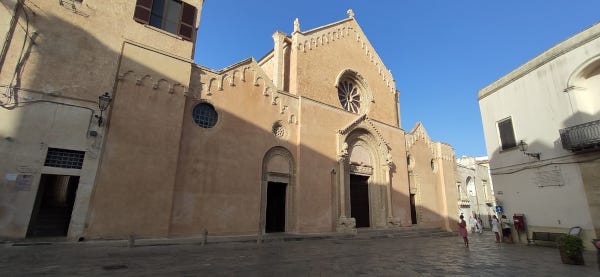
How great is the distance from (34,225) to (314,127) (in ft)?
44.1

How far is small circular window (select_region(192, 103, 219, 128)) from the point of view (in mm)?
13781

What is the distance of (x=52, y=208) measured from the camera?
43.6ft

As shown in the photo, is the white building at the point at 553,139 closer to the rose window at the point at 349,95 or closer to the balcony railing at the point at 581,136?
the balcony railing at the point at 581,136

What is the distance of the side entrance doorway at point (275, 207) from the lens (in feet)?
52.1

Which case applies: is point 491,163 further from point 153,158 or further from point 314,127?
point 153,158

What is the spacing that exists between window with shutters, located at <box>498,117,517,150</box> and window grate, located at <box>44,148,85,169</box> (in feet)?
65.3

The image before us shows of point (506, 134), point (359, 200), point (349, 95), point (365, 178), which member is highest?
point (349, 95)

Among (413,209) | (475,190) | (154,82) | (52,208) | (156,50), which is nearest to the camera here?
(154,82)

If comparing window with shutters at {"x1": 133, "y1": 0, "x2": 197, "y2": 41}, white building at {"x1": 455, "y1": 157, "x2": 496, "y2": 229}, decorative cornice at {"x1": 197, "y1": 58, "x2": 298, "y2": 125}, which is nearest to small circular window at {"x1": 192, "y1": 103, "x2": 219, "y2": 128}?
decorative cornice at {"x1": 197, "y1": 58, "x2": 298, "y2": 125}

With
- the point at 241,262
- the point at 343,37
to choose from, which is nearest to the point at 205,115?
Answer: the point at 241,262

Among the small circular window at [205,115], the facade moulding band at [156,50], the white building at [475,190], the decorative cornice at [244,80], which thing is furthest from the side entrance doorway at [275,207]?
the white building at [475,190]

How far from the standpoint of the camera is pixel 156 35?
12977 millimetres

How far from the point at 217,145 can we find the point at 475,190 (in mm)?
32037

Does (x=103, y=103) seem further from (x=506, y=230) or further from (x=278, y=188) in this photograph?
(x=506, y=230)
